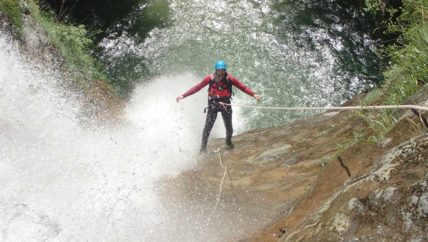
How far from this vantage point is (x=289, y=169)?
820 centimetres

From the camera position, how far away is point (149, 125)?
13078 millimetres

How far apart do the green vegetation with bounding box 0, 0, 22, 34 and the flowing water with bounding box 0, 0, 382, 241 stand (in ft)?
1.43

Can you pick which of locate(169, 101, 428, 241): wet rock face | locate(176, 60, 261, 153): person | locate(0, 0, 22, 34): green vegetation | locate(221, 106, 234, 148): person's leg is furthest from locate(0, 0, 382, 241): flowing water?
locate(176, 60, 261, 153): person

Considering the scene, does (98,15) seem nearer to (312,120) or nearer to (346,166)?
(312,120)

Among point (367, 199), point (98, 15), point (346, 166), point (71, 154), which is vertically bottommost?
point (367, 199)

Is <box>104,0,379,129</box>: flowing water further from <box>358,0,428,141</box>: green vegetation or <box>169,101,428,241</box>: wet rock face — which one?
<box>358,0,428,141</box>: green vegetation

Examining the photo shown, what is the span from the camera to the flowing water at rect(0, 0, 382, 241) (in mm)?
7238

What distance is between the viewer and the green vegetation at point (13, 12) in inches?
433

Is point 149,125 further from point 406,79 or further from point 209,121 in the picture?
point 406,79

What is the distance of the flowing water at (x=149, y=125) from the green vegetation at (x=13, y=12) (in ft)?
1.43

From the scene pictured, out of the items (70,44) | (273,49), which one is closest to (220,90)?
(70,44)

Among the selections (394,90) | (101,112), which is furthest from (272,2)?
(394,90)

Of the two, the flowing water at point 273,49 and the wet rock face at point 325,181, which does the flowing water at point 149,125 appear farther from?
the wet rock face at point 325,181

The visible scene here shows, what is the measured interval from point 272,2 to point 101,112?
8762 mm
